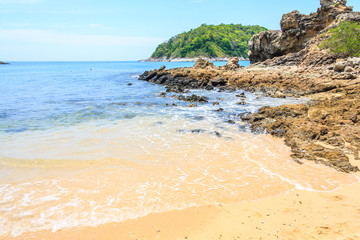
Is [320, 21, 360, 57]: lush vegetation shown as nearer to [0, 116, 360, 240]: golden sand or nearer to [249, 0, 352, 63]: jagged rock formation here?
[249, 0, 352, 63]: jagged rock formation

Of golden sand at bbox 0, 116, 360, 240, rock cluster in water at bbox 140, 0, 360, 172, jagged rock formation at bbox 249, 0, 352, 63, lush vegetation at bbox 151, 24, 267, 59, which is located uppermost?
lush vegetation at bbox 151, 24, 267, 59

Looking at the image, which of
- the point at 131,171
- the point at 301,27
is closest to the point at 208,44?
the point at 301,27

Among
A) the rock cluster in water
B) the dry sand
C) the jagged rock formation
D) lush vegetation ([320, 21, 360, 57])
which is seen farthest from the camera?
the jagged rock formation

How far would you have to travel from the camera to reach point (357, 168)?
666 centimetres

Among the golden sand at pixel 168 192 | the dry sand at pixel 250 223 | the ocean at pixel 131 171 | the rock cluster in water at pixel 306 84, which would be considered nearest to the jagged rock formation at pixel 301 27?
the rock cluster in water at pixel 306 84

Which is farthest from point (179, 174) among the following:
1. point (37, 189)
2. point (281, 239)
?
point (37, 189)

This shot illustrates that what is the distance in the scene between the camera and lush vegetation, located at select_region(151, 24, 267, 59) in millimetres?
147875

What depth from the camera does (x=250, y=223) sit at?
15.1 feet

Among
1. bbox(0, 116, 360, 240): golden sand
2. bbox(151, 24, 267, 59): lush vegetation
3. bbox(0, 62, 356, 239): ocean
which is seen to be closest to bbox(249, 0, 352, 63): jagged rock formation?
bbox(0, 62, 356, 239): ocean

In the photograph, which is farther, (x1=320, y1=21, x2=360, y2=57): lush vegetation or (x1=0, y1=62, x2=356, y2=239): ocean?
(x1=320, y1=21, x2=360, y2=57): lush vegetation

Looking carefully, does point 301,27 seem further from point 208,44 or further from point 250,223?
point 208,44

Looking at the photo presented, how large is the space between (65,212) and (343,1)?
147ft

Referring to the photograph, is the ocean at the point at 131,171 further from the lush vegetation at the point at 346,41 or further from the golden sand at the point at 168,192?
the lush vegetation at the point at 346,41

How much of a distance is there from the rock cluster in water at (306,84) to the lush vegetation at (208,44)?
357 feet
